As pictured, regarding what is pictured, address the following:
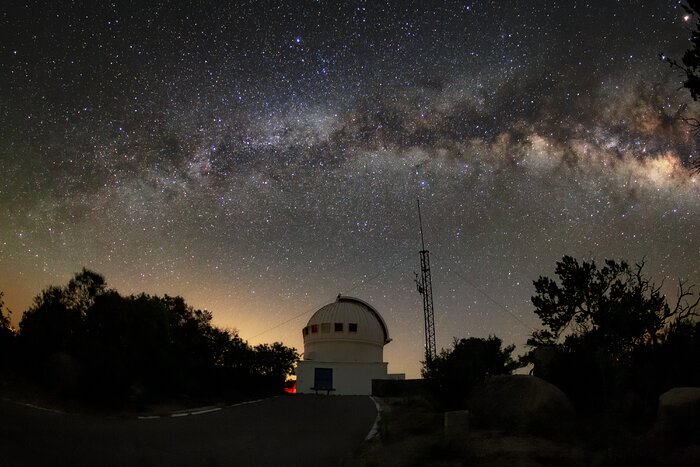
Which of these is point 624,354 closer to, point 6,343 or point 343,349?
point 6,343

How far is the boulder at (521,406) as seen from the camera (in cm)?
1146

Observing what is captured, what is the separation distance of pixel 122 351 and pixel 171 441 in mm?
13484

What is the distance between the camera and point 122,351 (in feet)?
70.4

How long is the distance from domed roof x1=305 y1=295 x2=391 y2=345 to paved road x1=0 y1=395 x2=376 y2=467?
3310 cm

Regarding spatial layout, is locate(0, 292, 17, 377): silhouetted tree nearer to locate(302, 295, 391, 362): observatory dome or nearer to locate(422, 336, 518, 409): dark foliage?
locate(422, 336, 518, 409): dark foliage

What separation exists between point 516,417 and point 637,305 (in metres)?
10.9

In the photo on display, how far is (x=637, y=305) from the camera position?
65.0ft

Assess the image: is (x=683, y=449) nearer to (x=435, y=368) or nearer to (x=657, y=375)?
(x=657, y=375)

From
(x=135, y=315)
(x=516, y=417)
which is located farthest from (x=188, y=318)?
(x=516, y=417)

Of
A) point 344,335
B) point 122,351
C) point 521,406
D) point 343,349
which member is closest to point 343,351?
point 343,349

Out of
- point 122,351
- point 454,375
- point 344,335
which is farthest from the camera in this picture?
point 344,335

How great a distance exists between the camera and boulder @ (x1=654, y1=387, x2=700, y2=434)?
8.60 m

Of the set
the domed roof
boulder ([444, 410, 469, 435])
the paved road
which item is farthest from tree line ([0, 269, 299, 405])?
the domed roof

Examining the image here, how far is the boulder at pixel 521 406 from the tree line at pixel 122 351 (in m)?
12.3
